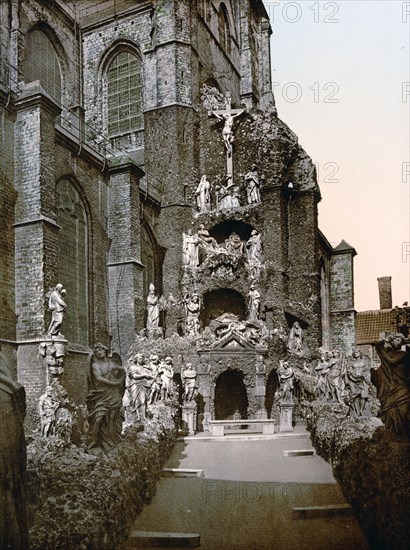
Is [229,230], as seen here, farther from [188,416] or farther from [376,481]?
[376,481]

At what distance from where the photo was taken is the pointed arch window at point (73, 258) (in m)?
22.8

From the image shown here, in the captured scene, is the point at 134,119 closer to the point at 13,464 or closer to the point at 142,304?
the point at 142,304

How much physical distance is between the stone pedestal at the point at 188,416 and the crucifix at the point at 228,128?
37.6 ft

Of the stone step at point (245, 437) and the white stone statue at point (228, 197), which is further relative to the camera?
the white stone statue at point (228, 197)

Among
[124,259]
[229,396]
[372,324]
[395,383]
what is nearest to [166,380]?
[229,396]

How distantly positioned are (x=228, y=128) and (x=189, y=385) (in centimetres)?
1310

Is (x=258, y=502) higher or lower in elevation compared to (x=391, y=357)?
lower

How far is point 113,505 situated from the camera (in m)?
8.24

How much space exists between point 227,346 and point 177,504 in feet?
43.5

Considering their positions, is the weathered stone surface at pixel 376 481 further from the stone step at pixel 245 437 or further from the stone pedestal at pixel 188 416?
the stone pedestal at pixel 188 416

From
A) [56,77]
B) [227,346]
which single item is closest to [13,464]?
[227,346]

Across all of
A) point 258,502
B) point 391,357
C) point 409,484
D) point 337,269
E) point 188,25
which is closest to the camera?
point 409,484

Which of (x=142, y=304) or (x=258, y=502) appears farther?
(x=142, y=304)

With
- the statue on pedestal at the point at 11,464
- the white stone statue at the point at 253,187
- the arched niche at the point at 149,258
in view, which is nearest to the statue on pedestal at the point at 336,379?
the arched niche at the point at 149,258
